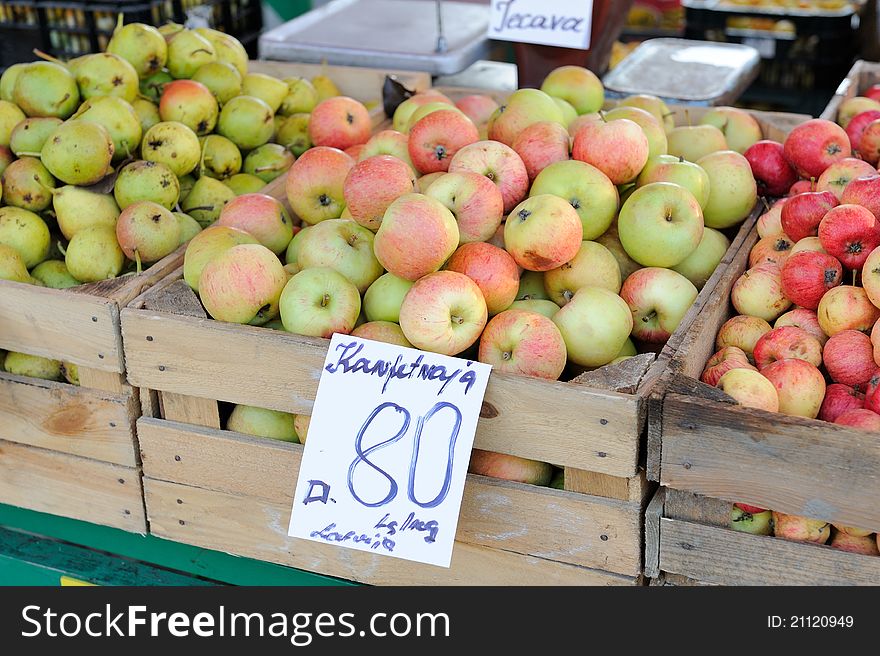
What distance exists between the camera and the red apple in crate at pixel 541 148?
1.81 metres

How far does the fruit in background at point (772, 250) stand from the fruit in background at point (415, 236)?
1.89 ft

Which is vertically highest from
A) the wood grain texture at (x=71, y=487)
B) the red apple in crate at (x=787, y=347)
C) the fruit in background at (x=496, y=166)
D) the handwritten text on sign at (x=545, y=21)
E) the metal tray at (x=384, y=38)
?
the handwritten text on sign at (x=545, y=21)

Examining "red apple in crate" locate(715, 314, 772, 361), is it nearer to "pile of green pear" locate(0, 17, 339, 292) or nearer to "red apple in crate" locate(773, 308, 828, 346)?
"red apple in crate" locate(773, 308, 828, 346)

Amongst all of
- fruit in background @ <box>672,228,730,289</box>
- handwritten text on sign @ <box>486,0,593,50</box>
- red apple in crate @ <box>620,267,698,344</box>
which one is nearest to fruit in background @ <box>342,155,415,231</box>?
red apple in crate @ <box>620,267,698,344</box>

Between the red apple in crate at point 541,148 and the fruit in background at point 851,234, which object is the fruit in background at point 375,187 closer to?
the red apple in crate at point 541,148

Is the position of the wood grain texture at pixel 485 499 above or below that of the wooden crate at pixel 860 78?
below

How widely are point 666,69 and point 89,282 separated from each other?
6.14 feet

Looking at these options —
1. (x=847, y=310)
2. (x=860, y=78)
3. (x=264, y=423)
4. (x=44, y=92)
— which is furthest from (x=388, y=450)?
(x=860, y=78)

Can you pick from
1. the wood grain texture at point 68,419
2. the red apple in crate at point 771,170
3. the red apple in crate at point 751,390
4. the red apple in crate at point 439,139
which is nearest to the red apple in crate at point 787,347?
the red apple in crate at point 751,390

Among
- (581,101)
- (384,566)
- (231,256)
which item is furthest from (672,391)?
(581,101)

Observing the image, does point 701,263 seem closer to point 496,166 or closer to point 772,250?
point 772,250

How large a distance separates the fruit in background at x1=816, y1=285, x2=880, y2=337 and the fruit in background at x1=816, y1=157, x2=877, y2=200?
321 mm

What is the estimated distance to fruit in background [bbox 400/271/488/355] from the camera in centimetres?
145

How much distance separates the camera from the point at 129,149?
2064 mm
